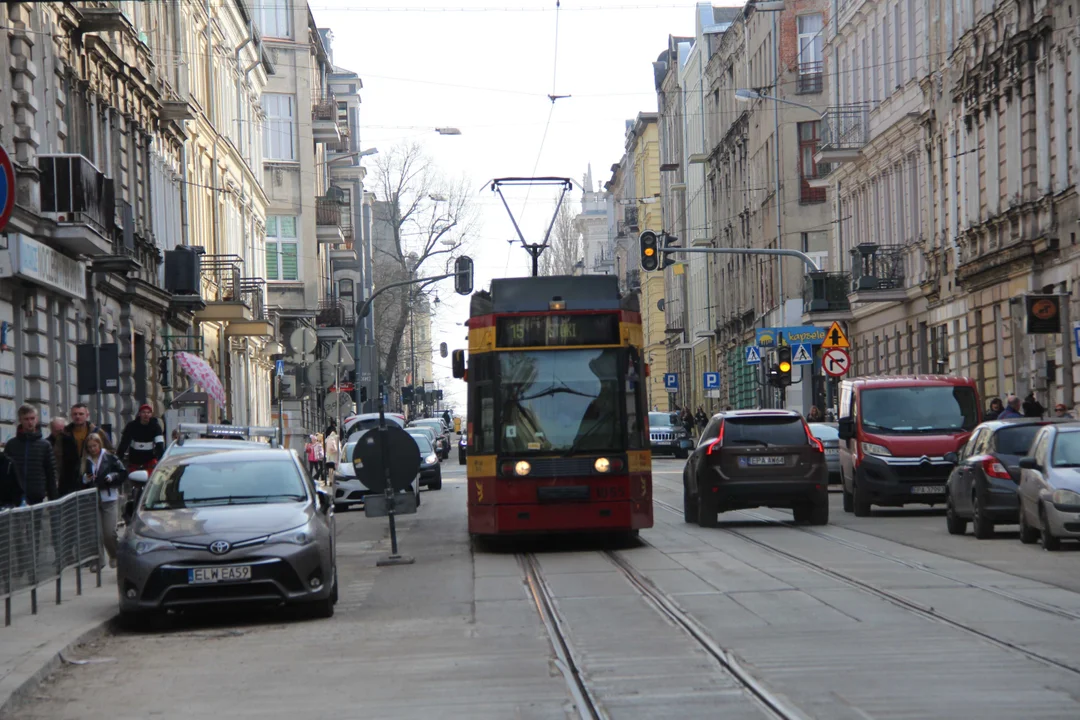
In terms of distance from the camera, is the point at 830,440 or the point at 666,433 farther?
the point at 666,433

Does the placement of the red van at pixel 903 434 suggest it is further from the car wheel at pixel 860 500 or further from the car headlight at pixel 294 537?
the car headlight at pixel 294 537

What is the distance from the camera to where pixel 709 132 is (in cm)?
8681

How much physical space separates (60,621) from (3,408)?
38.4 feet

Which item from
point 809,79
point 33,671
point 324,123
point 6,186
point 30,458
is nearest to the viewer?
point 6,186

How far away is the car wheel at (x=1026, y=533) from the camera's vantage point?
68.0ft

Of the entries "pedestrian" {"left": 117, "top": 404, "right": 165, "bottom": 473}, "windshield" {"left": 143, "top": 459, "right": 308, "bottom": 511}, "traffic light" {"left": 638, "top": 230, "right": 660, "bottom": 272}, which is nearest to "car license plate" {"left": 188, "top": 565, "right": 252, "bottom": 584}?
"windshield" {"left": 143, "top": 459, "right": 308, "bottom": 511}

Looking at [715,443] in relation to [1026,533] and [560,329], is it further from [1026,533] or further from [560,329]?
[1026,533]

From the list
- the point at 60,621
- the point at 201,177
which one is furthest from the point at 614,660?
the point at 201,177

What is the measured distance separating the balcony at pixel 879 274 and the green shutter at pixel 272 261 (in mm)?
28935

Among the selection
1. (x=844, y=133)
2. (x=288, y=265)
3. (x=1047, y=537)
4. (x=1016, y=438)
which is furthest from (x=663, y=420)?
(x=1047, y=537)

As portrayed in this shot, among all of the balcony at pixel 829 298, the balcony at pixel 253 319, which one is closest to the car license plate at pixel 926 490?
the balcony at pixel 253 319

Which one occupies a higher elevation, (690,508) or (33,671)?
(33,671)

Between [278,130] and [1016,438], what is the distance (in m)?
54.4

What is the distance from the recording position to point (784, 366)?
4088 cm
